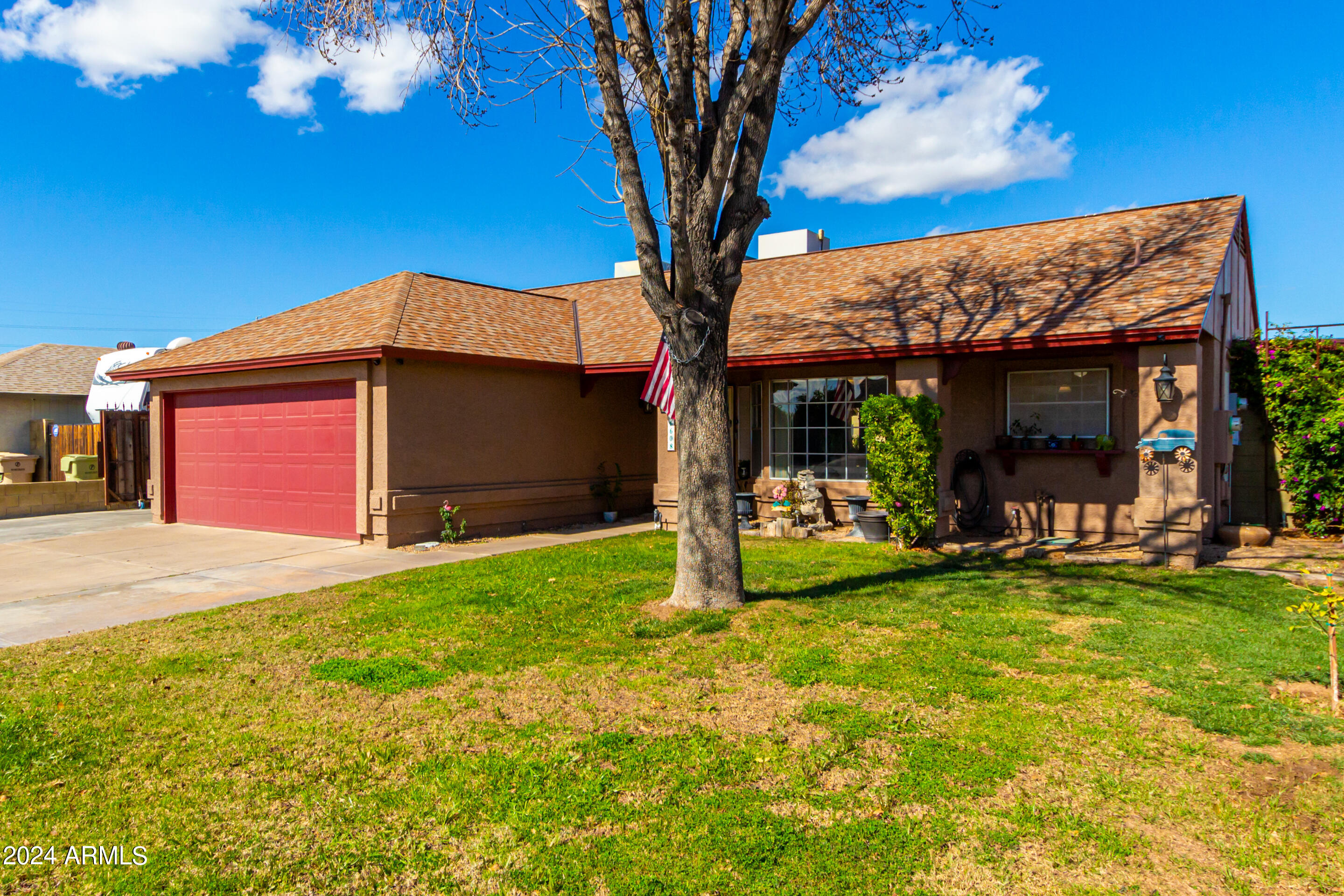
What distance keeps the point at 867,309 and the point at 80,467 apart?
1766 centimetres

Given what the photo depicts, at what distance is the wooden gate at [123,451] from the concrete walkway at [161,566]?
3077 mm

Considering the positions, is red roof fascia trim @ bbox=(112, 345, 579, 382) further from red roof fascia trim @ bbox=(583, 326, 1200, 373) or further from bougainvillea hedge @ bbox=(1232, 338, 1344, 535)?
bougainvillea hedge @ bbox=(1232, 338, 1344, 535)

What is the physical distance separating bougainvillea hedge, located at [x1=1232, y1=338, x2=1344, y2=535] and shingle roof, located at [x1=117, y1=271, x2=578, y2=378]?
11401mm

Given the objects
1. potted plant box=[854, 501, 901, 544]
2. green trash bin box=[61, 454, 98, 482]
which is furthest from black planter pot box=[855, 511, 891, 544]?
green trash bin box=[61, 454, 98, 482]

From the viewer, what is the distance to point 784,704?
5.00m

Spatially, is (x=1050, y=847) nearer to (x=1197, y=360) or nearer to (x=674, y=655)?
(x=674, y=655)

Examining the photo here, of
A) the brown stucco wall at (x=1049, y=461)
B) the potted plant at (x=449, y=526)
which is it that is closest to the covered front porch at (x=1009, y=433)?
the brown stucco wall at (x=1049, y=461)

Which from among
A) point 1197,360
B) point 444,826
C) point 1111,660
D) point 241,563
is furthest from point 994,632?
point 241,563

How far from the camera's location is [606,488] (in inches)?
610

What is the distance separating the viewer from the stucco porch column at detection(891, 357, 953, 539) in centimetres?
1127

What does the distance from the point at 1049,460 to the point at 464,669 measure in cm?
931

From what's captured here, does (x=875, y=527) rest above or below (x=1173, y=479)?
below

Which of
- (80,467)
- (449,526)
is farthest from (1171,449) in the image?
(80,467)

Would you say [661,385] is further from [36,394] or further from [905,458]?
Answer: [36,394]
